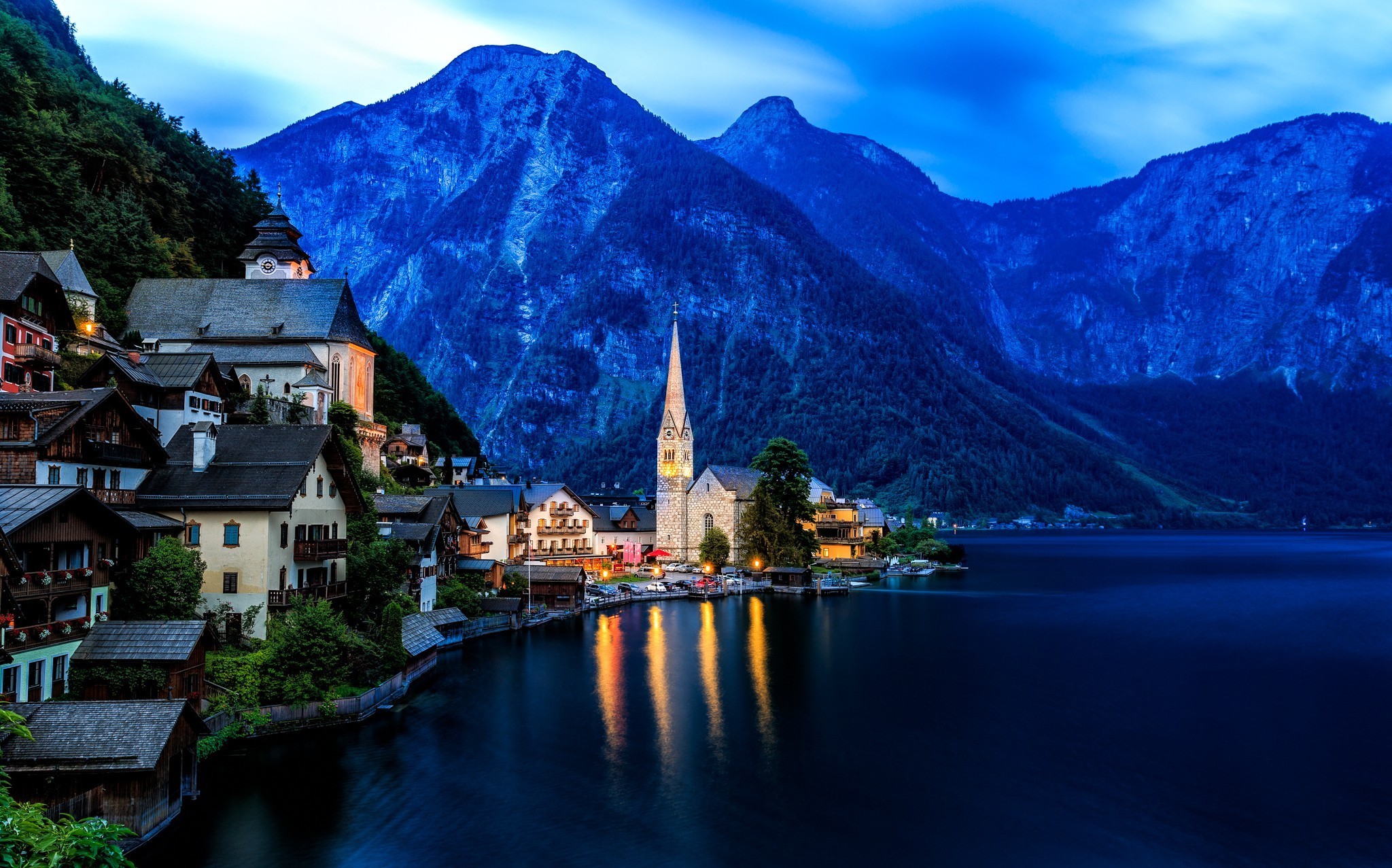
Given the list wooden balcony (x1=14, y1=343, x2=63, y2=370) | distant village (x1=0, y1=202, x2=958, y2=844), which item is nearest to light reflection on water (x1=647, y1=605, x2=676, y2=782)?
distant village (x1=0, y1=202, x2=958, y2=844)

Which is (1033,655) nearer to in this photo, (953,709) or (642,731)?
(953,709)

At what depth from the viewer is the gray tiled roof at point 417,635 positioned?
5012 cm

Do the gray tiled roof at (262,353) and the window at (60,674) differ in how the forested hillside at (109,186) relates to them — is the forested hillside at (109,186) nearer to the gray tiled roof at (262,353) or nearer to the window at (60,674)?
the gray tiled roof at (262,353)

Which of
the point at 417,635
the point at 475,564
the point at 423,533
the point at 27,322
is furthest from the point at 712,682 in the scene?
the point at 27,322

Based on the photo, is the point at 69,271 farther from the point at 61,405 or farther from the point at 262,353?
the point at 61,405

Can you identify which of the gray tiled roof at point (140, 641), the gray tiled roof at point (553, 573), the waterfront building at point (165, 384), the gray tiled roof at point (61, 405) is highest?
the waterfront building at point (165, 384)

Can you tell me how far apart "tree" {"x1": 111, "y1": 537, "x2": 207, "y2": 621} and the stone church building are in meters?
85.2

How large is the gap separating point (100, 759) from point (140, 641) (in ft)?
24.4

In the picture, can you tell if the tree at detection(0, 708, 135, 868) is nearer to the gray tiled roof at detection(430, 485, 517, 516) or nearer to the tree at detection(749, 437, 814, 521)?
the gray tiled roof at detection(430, 485, 517, 516)

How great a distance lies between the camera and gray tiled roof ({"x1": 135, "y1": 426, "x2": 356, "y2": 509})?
3950 cm

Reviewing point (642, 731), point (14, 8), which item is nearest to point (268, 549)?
point (642, 731)

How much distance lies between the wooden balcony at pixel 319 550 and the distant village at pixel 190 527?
5.3 inches

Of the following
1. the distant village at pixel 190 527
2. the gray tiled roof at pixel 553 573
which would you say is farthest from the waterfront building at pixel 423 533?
the gray tiled roof at pixel 553 573

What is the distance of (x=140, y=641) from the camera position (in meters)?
32.0
